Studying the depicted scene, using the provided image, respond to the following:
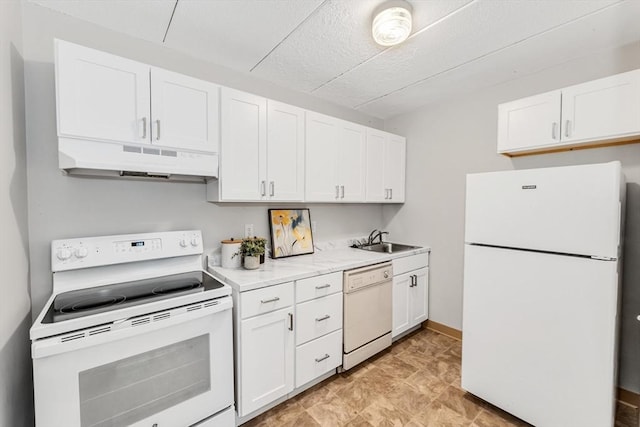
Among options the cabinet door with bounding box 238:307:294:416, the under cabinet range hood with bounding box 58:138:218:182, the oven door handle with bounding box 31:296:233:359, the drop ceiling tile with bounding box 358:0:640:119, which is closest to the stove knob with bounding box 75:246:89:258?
the under cabinet range hood with bounding box 58:138:218:182

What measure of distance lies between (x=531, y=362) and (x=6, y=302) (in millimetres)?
2768

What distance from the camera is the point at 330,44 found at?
1.90 metres

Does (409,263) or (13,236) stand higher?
(13,236)

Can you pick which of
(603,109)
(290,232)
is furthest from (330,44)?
(603,109)

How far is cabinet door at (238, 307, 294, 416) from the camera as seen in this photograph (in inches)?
66.1

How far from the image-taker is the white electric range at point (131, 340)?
118 cm

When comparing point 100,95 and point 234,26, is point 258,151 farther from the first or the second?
point 100,95

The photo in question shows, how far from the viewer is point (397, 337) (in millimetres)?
2768

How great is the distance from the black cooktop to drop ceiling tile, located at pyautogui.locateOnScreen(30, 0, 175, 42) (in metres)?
1.61

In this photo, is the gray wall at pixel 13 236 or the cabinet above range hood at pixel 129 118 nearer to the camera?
the gray wall at pixel 13 236

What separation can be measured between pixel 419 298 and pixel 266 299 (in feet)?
6.15

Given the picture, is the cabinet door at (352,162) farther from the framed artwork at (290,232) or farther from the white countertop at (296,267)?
the white countertop at (296,267)

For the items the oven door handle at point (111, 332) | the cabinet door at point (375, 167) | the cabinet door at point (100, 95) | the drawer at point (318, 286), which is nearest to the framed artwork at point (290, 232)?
the drawer at point (318, 286)

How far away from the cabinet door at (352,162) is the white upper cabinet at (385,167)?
0.30 ft
